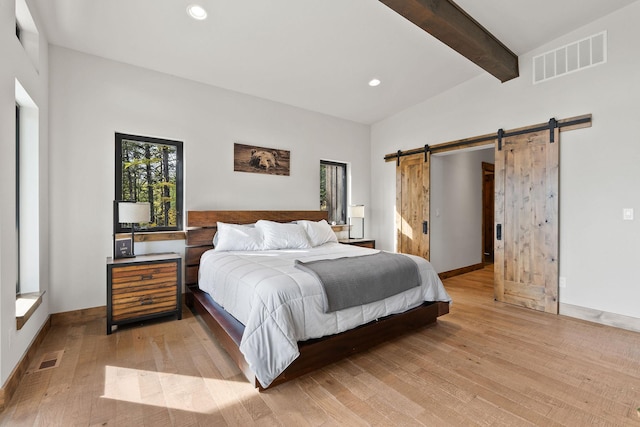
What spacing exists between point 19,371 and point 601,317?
17.2 ft

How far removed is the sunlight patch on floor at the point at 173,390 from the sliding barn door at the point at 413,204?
3.82 meters

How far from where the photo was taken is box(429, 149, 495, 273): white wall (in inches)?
201

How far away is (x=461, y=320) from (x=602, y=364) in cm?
116

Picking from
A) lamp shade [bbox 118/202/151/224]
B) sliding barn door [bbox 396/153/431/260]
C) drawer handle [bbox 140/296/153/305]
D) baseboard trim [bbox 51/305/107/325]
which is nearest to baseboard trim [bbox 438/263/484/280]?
sliding barn door [bbox 396/153/431/260]

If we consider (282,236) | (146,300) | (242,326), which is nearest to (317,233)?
(282,236)

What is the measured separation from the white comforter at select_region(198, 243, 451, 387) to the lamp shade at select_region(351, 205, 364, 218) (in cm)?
221

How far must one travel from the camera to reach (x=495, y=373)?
7.21 feet

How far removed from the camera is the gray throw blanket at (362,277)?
2301mm

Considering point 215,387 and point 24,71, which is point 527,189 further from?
point 24,71

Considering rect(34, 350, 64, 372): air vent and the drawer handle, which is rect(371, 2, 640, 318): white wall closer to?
the drawer handle

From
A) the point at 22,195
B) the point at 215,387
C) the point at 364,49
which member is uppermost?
the point at 364,49

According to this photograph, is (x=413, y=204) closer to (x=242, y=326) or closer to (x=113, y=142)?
(x=242, y=326)

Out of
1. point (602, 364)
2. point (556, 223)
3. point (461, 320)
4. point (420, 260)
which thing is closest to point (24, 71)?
point (420, 260)

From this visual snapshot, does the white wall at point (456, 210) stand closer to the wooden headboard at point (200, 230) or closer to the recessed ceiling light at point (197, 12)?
the wooden headboard at point (200, 230)
